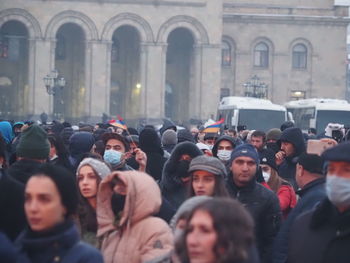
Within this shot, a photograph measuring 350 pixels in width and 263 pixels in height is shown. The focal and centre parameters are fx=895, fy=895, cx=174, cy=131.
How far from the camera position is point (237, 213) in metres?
4.34

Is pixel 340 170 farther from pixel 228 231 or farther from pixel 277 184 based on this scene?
pixel 277 184

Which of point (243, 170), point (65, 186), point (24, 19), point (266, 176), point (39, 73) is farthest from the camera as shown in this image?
point (39, 73)

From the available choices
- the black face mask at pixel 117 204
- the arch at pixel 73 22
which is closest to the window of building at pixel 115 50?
the arch at pixel 73 22

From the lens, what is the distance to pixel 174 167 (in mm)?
8352

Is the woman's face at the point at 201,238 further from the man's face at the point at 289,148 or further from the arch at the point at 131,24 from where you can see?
the arch at the point at 131,24

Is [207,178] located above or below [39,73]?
below

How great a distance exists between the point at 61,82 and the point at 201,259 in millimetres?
35584

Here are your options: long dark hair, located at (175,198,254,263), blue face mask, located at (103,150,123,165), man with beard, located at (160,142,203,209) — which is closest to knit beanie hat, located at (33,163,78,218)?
long dark hair, located at (175,198,254,263)

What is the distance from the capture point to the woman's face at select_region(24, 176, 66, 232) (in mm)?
4828

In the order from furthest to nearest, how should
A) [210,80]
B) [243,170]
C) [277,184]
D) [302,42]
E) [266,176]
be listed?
[302,42], [210,80], [266,176], [277,184], [243,170]

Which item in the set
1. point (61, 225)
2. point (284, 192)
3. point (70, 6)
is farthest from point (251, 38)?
point (61, 225)

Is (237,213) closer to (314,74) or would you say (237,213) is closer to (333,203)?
(333,203)

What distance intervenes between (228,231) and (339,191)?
1.22 metres

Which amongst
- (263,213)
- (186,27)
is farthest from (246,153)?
(186,27)
